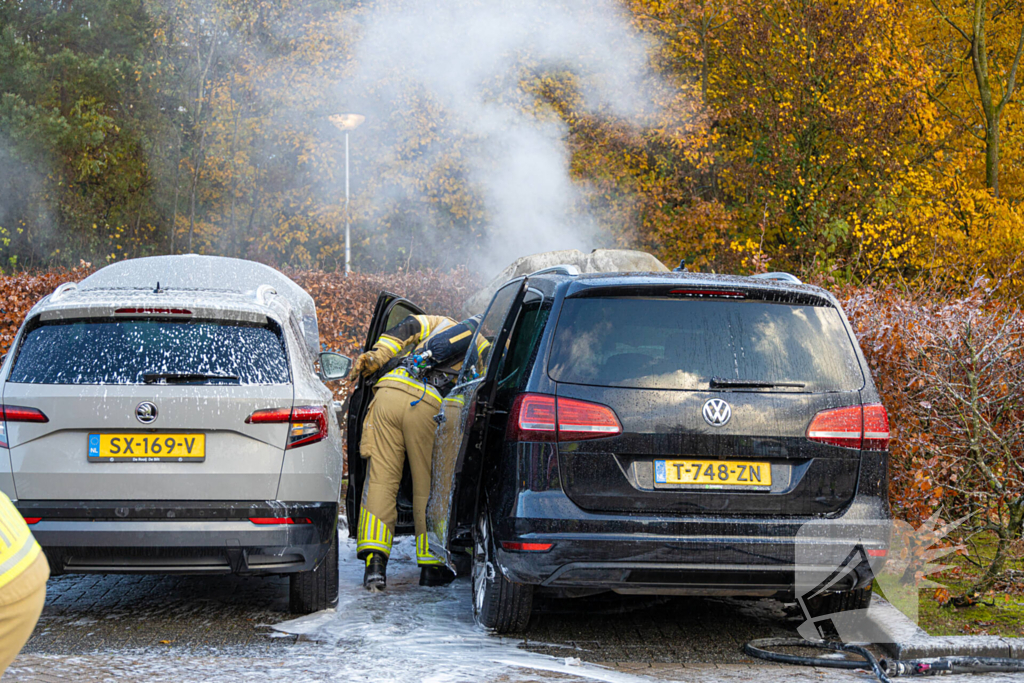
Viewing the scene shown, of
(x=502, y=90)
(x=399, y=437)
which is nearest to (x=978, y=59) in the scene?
(x=502, y=90)

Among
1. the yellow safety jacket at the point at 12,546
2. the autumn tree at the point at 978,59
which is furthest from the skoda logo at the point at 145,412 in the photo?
the autumn tree at the point at 978,59

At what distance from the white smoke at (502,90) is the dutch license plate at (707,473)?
1573 cm

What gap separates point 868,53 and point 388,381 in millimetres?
14704

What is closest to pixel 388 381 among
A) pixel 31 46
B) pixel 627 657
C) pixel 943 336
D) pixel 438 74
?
pixel 627 657

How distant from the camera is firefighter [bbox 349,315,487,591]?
251 inches

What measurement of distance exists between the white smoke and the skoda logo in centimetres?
1550

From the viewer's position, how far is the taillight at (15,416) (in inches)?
193

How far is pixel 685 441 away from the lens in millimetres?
4418

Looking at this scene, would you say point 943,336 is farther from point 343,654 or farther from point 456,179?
point 456,179

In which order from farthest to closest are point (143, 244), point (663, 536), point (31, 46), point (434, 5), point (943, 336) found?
1. point (143, 244)
2. point (31, 46)
3. point (434, 5)
4. point (943, 336)
5. point (663, 536)

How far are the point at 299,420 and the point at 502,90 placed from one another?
16883mm

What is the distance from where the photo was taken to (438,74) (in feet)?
73.4

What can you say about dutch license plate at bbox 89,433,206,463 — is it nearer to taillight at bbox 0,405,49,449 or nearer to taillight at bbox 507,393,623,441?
taillight at bbox 0,405,49,449

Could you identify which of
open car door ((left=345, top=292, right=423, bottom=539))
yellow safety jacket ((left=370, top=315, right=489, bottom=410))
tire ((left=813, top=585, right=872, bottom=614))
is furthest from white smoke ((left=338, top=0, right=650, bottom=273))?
tire ((left=813, top=585, right=872, bottom=614))
